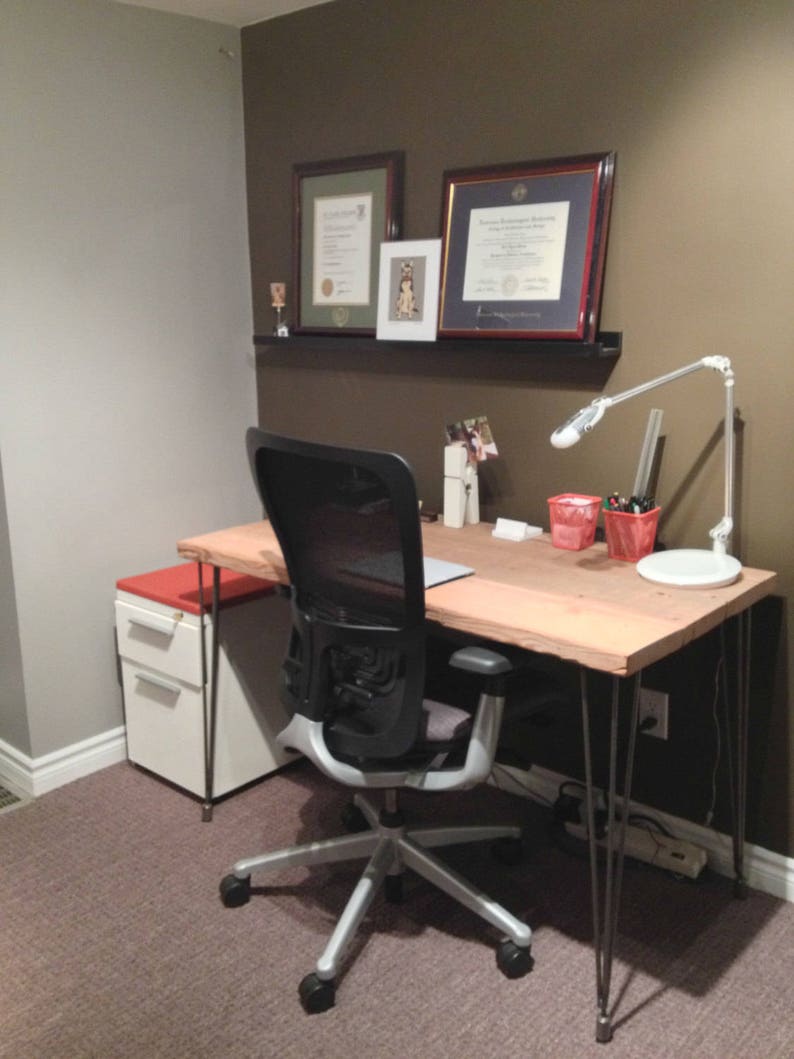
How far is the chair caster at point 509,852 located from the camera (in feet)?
7.41

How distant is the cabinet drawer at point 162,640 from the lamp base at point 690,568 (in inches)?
46.8

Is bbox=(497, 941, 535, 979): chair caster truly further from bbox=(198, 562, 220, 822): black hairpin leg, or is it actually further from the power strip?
bbox=(198, 562, 220, 822): black hairpin leg

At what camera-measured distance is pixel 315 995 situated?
179cm

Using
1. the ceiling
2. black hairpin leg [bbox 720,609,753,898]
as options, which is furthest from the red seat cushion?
the ceiling

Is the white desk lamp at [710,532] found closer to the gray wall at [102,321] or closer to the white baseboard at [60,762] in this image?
the gray wall at [102,321]

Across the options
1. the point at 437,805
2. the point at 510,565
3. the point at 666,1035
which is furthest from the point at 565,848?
the point at 510,565

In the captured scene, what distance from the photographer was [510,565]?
207 centimetres

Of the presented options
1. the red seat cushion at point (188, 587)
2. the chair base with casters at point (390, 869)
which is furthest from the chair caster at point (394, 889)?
the red seat cushion at point (188, 587)

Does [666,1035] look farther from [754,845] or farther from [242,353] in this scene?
[242,353]

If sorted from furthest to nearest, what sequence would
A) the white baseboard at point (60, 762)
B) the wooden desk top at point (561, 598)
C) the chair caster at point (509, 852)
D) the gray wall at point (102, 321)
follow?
the white baseboard at point (60, 762), the gray wall at point (102, 321), the chair caster at point (509, 852), the wooden desk top at point (561, 598)

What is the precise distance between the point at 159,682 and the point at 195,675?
0.16 m

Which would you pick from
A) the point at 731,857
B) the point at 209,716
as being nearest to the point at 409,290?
the point at 209,716

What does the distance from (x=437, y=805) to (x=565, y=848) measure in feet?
1.25

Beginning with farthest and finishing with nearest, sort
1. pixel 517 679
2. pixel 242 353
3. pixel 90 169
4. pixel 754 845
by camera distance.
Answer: pixel 242 353 < pixel 90 169 < pixel 754 845 < pixel 517 679
